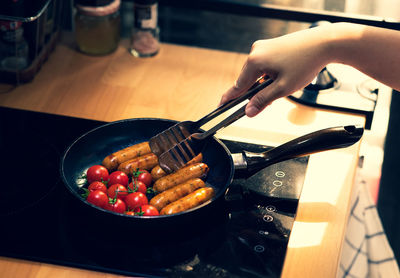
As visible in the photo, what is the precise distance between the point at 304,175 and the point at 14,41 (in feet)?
3.05

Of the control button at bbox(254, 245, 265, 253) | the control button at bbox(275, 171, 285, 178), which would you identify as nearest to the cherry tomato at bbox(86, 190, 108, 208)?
the control button at bbox(254, 245, 265, 253)

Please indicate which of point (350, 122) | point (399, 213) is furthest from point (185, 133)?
point (399, 213)

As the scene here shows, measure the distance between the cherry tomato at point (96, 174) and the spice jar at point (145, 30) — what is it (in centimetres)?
62

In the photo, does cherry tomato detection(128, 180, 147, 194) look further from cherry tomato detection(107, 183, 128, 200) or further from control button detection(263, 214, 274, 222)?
control button detection(263, 214, 274, 222)

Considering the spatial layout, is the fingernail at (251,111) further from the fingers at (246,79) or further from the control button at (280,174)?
the control button at (280,174)

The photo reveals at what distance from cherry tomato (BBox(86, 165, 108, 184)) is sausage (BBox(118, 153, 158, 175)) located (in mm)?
45

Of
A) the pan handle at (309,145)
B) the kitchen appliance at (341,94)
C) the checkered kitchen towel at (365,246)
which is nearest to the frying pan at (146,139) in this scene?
the pan handle at (309,145)

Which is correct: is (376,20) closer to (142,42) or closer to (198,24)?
(198,24)

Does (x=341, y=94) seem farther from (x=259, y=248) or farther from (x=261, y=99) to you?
(x=259, y=248)

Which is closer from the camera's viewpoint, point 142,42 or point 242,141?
point 242,141

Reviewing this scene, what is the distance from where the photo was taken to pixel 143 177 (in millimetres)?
1239

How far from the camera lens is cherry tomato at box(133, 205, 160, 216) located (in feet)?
3.60

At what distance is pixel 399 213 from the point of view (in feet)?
6.41

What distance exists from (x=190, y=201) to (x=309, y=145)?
294 millimetres
